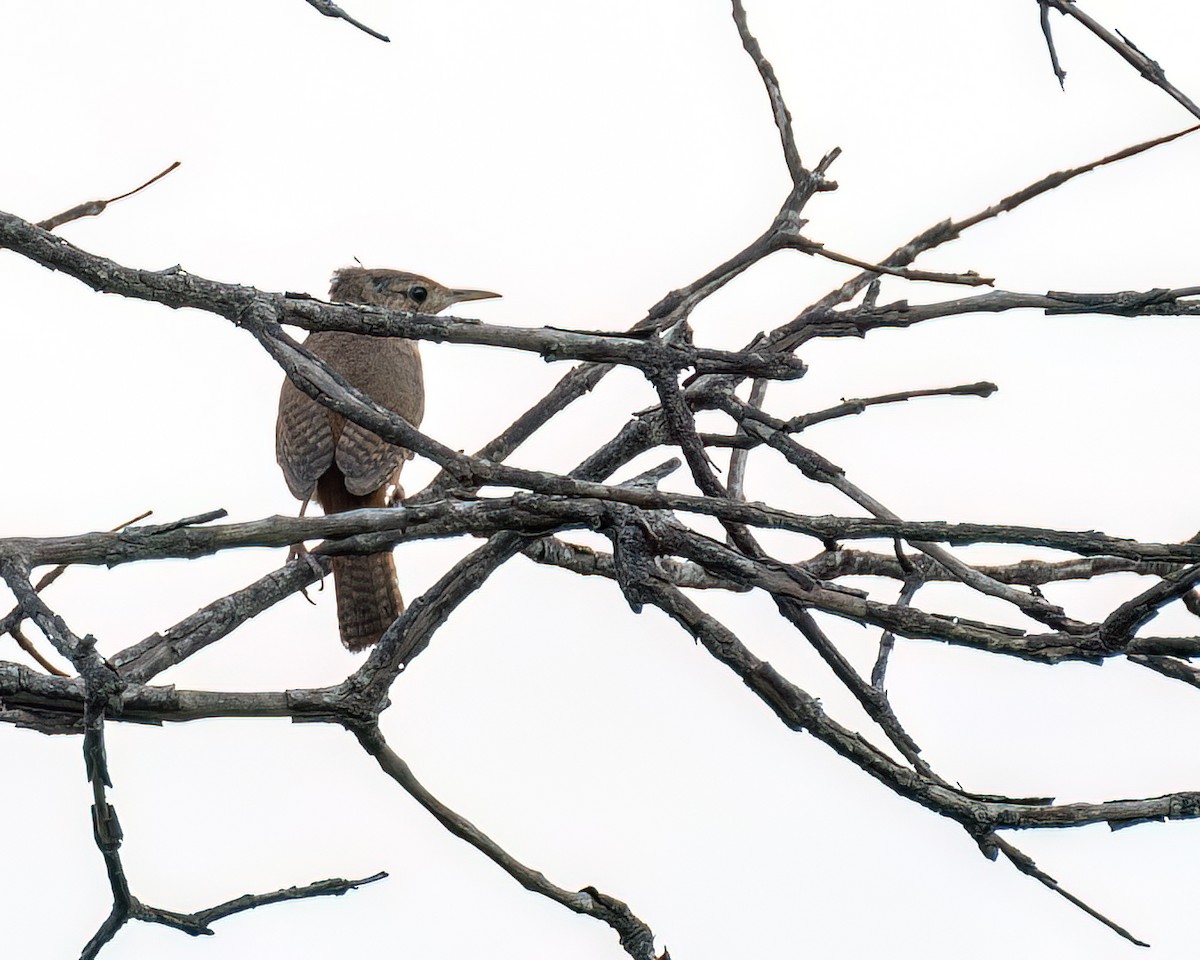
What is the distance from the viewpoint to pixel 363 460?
4.84 m

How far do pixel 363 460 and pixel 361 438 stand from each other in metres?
0.07

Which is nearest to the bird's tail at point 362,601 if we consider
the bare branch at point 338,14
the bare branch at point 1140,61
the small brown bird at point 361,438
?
the small brown bird at point 361,438

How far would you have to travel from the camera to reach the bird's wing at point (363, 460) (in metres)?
4.84

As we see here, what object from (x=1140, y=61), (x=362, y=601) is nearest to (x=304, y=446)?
(x=362, y=601)

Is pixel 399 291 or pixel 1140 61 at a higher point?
pixel 399 291

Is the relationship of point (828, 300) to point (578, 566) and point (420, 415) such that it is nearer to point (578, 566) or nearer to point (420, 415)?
point (578, 566)

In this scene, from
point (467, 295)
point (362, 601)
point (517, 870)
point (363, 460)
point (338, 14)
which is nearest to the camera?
point (338, 14)

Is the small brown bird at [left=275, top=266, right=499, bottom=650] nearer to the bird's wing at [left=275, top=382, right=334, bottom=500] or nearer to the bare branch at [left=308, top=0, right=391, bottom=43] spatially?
the bird's wing at [left=275, top=382, right=334, bottom=500]

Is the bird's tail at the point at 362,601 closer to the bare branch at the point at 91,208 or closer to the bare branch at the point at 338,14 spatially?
the bare branch at the point at 91,208

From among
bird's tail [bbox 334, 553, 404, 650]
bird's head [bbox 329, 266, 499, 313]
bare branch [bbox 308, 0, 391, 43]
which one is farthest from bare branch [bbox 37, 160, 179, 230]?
bird's head [bbox 329, 266, 499, 313]

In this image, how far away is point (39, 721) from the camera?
2.54 m

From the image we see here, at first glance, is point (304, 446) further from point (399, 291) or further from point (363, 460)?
point (399, 291)

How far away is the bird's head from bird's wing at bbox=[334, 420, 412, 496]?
93 cm

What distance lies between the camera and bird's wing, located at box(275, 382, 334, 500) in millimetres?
4906
